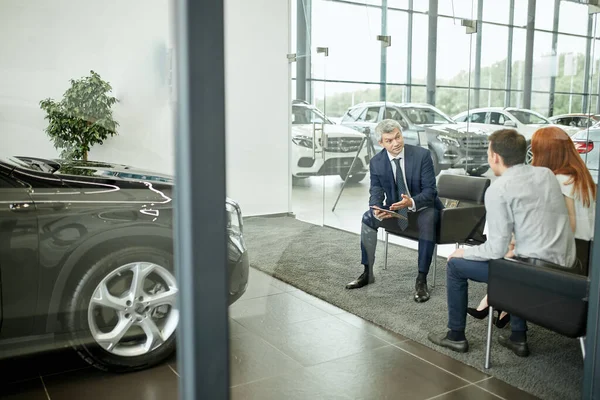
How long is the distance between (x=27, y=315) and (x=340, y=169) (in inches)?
74.8

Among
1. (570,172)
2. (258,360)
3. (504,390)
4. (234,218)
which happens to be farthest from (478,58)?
(234,218)

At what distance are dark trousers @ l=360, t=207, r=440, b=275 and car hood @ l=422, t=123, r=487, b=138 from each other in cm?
46

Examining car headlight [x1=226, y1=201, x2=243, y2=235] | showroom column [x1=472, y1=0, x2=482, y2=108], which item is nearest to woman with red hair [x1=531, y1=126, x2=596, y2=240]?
showroom column [x1=472, y1=0, x2=482, y2=108]

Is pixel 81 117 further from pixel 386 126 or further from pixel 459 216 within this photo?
pixel 459 216

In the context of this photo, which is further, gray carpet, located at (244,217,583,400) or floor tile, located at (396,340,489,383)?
floor tile, located at (396,340,489,383)

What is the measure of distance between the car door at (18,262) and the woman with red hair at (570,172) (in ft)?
6.25

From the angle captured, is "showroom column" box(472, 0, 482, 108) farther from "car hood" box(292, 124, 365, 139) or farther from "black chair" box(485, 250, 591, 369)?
"black chair" box(485, 250, 591, 369)

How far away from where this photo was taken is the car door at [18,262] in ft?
5.11

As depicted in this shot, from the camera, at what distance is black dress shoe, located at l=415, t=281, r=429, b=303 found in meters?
3.40

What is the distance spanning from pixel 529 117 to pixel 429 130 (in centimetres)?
63

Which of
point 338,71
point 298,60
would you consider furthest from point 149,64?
point 338,71

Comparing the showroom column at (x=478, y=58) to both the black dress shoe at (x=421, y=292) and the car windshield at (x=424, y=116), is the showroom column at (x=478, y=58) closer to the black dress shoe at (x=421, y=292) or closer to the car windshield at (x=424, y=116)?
the car windshield at (x=424, y=116)

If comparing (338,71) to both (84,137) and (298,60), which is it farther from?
(84,137)

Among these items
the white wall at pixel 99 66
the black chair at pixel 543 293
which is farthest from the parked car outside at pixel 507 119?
the white wall at pixel 99 66
